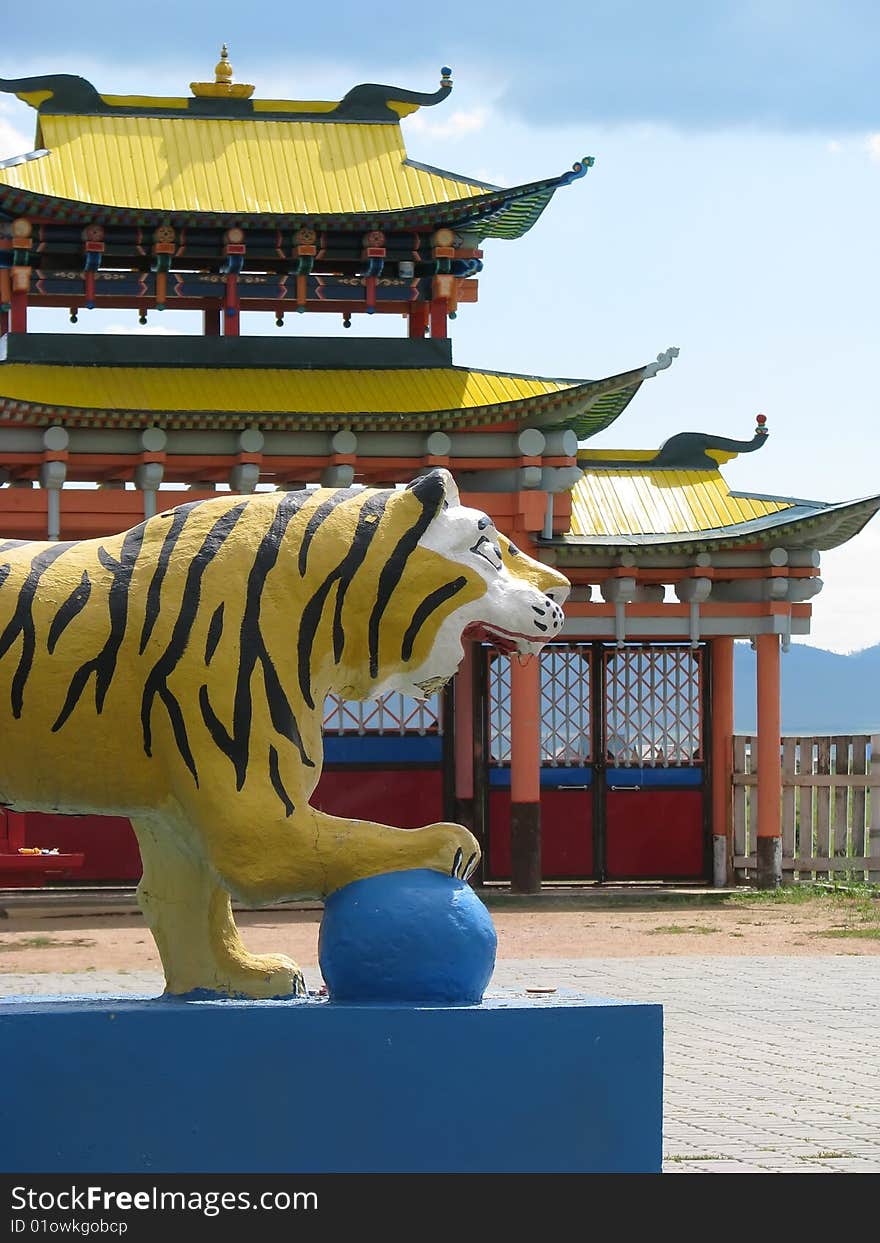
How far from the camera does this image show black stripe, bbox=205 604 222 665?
5.82 meters

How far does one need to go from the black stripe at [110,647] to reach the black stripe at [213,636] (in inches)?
9.8

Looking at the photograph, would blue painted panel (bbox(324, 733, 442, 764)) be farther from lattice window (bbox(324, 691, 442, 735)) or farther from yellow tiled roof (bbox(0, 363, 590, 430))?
yellow tiled roof (bbox(0, 363, 590, 430))

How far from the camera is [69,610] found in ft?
19.3

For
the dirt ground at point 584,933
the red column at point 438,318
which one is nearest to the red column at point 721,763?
the dirt ground at point 584,933

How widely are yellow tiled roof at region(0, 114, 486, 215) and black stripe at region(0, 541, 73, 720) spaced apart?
1247 cm

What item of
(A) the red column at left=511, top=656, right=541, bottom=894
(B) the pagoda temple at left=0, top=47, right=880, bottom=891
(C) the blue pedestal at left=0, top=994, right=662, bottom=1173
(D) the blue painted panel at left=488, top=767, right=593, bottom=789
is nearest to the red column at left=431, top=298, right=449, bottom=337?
(B) the pagoda temple at left=0, top=47, right=880, bottom=891

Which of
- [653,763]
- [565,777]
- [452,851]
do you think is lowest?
[452,851]

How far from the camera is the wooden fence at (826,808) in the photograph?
755 inches

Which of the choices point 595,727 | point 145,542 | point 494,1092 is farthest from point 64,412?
point 494,1092

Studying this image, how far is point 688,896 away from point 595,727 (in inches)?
72.0

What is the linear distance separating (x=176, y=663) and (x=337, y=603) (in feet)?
1.69

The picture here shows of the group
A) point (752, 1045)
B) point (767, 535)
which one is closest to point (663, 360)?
point (767, 535)

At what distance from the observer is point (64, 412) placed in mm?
16094

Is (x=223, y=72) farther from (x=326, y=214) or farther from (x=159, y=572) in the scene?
(x=159, y=572)
